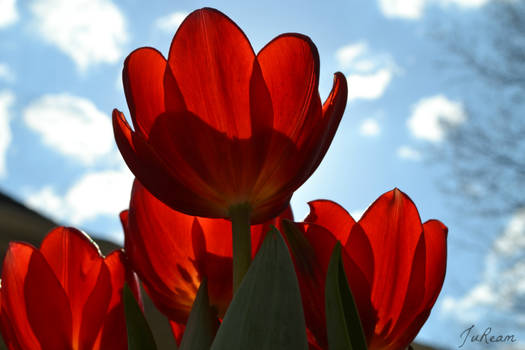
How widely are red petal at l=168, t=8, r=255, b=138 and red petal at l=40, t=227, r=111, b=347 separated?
0.26 ft

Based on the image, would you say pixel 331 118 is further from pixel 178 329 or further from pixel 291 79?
pixel 178 329

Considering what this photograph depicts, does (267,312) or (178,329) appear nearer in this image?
(267,312)

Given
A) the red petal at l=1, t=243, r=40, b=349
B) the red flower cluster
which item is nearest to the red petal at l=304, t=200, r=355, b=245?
the red flower cluster

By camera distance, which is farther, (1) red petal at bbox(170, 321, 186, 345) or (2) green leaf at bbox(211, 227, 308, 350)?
(1) red petal at bbox(170, 321, 186, 345)

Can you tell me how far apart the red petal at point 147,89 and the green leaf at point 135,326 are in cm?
6

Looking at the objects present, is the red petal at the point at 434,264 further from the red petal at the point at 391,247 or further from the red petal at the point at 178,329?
the red petal at the point at 178,329

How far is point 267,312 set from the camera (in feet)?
0.44

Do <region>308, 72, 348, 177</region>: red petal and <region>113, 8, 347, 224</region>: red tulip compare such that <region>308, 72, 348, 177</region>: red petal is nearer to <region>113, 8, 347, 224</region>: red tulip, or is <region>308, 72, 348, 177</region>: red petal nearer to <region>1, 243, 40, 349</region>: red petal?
<region>113, 8, 347, 224</region>: red tulip

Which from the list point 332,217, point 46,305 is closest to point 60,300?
point 46,305

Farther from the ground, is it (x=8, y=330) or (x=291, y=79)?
→ (x=291, y=79)

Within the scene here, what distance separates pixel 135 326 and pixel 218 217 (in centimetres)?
5

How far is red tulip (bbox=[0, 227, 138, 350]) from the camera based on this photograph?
193 millimetres

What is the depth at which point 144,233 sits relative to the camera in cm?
20

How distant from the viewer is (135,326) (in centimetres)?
17
